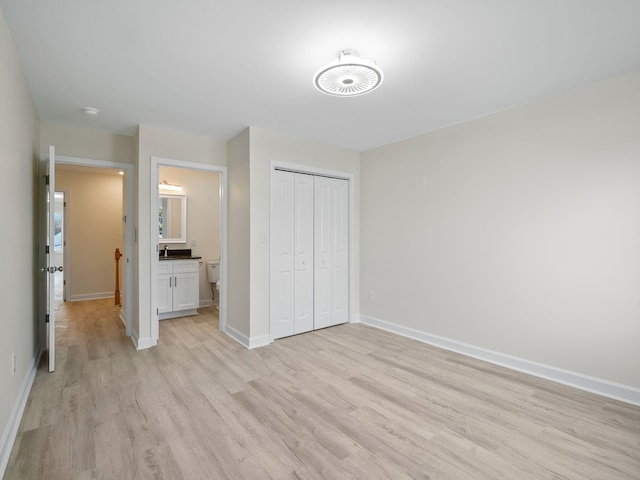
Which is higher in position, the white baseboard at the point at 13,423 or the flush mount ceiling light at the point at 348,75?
the flush mount ceiling light at the point at 348,75

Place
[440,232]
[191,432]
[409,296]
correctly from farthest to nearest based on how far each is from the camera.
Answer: [409,296], [440,232], [191,432]

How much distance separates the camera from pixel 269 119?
10.9 ft

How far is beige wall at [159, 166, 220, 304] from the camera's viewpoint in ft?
18.1

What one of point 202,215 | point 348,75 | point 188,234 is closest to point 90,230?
point 188,234

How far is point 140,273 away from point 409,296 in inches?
123

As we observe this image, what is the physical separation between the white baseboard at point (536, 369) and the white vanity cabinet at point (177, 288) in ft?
10.0

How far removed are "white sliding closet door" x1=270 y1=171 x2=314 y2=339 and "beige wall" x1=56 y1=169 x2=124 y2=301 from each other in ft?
12.4

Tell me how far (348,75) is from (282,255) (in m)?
2.25

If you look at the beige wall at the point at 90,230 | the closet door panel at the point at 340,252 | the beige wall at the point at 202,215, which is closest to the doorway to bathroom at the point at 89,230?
the beige wall at the point at 90,230

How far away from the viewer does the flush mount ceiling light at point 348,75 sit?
197cm

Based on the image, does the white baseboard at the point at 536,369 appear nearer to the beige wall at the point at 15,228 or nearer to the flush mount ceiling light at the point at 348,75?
the flush mount ceiling light at the point at 348,75

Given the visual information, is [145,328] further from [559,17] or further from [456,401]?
[559,17]

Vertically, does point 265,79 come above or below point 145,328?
above

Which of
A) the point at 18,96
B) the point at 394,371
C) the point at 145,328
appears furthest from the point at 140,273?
the point at 394,371
